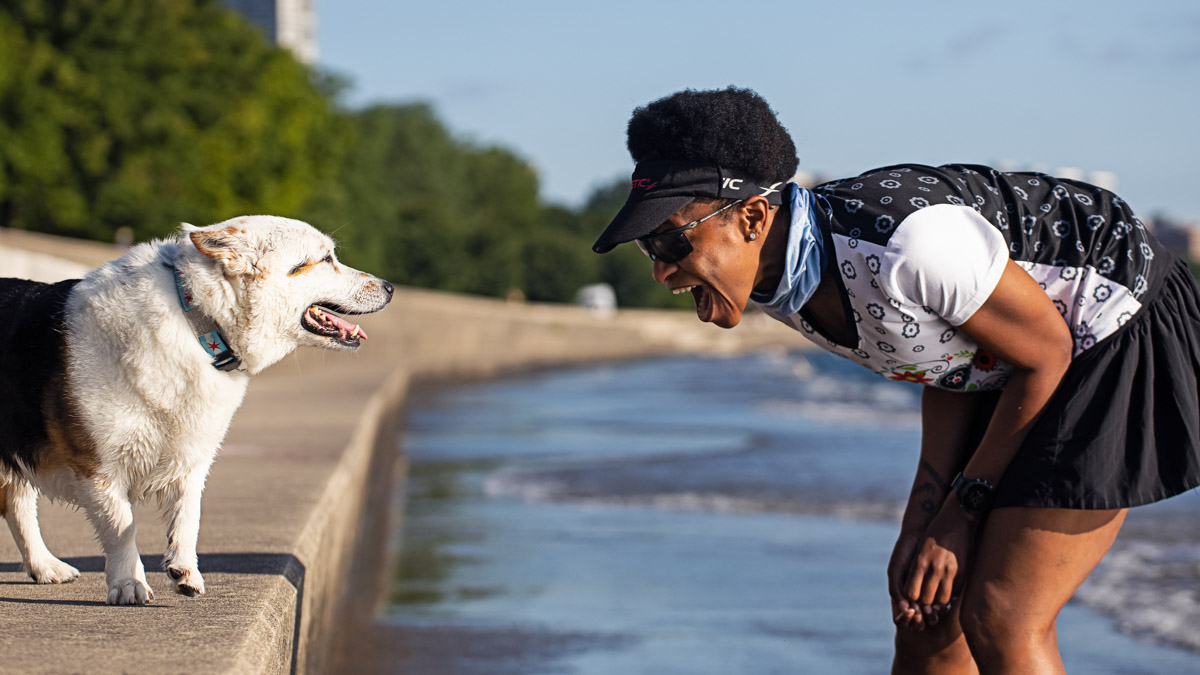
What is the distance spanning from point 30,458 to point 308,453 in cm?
536

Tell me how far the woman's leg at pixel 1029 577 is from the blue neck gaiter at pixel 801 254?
78 cm

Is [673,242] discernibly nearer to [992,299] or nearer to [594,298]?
[992,299]

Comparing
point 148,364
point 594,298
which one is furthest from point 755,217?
point 594,298

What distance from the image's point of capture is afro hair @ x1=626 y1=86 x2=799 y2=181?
123 inches

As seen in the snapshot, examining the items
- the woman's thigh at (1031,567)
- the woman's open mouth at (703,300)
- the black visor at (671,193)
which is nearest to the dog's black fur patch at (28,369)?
the black visor at (671,193)

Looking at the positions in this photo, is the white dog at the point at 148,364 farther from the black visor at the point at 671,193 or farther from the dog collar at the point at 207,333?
the black visor at the point at 671,193

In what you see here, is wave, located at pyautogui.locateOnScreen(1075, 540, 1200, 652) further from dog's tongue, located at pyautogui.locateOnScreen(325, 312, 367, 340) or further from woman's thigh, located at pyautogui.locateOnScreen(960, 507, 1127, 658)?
dog's tongue, located at pyautogui.locateOnScreen(325, 312, 367, 340)

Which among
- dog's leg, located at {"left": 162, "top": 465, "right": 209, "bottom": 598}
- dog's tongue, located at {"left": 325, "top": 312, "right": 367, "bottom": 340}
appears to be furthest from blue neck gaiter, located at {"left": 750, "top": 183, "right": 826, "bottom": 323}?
dog's leg, located at {"left": 162, "top": 465, "right": 209, "bottom": 598}

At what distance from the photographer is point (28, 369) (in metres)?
3.99

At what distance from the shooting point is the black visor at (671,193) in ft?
10.2

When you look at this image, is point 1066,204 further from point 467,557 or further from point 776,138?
point 467,557

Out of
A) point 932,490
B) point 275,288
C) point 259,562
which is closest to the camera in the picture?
point 932,490

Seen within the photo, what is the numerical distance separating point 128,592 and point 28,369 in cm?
78

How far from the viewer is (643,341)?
3157 inches
